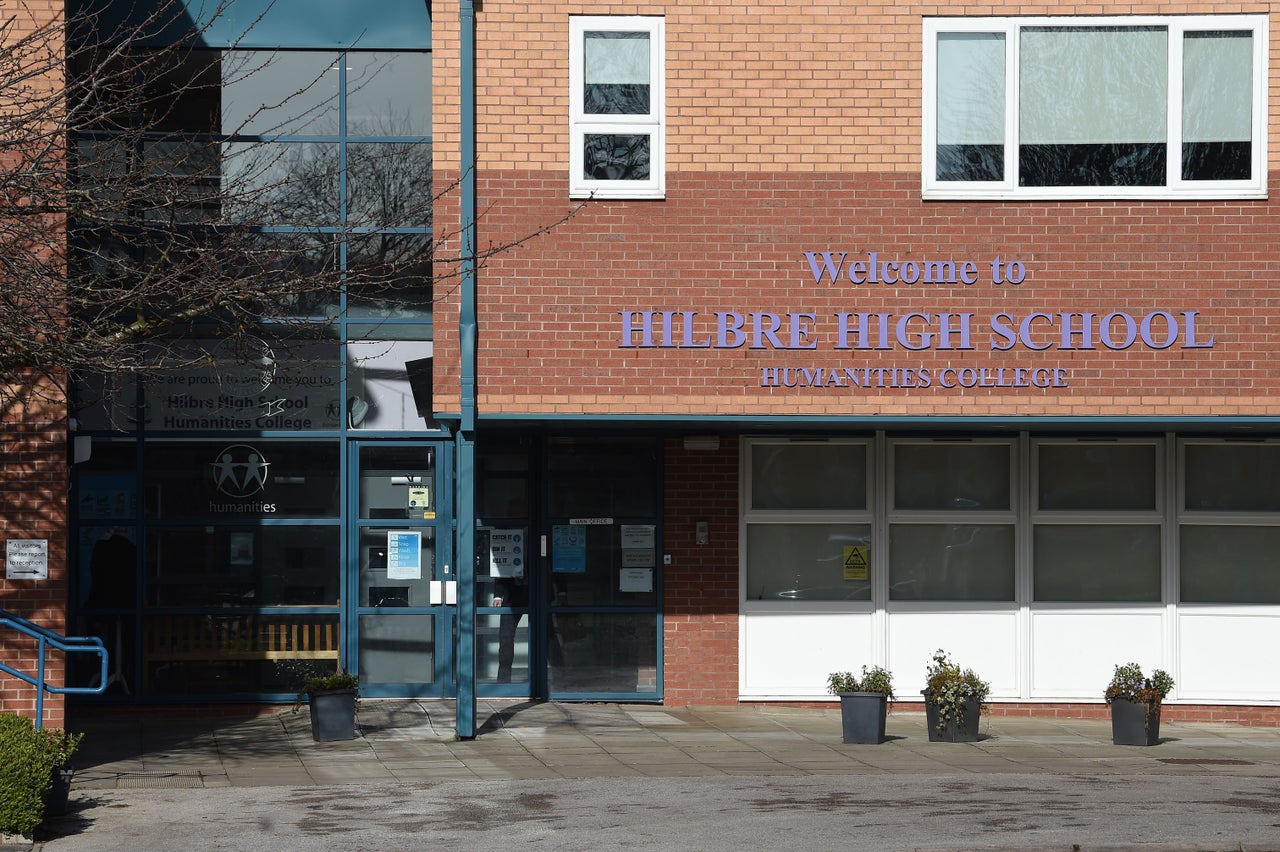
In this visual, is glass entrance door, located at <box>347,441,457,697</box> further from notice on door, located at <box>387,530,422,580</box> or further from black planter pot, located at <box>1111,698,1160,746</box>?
black planter pot, located at <box>1111,698,1160,746</box>

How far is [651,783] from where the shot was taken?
11.7 m

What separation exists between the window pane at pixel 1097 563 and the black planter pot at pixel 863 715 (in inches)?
117

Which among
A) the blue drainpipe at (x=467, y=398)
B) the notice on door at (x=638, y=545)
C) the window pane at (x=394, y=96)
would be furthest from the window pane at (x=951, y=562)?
the window pane at (x=394, y=96)

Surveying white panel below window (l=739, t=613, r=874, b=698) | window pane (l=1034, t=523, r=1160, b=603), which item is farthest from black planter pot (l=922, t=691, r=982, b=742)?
window pane (l=1034, t=523, r=1160, b=603)

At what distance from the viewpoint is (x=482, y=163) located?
1400cm

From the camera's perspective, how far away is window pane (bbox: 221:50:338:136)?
15562mm

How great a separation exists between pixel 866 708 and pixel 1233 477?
496 centimetres

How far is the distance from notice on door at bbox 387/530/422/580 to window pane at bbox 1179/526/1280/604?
7744mm

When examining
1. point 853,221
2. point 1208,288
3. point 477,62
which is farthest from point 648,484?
point 1208,288

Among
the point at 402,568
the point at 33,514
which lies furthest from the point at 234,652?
the point at 33,514

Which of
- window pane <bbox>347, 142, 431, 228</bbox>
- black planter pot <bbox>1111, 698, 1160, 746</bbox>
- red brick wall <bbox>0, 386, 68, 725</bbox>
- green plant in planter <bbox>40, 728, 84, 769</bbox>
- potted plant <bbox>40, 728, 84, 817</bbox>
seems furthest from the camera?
window pane <bbox>347, 142, 431, 228</bbox>

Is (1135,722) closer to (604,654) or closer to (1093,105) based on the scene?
(604,654)

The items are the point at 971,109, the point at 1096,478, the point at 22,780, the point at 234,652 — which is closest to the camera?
the point at 22,780

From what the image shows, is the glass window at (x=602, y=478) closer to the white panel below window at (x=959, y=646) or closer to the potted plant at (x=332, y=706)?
the white panel below window at (x=959, y=646)
